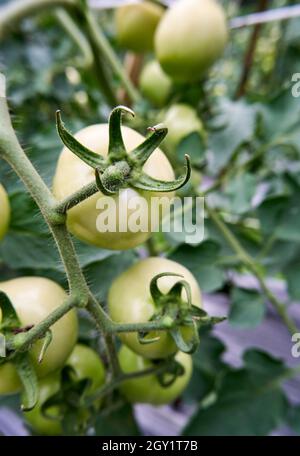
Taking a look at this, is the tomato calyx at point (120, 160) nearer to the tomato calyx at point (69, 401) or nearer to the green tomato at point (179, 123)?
the tomato calyx at point (69, 401)

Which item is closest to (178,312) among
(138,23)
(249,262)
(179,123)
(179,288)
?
(179,288)

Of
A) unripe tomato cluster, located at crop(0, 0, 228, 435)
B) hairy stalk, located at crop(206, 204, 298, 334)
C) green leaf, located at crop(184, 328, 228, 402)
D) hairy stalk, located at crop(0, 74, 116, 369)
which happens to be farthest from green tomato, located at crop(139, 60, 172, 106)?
hairy stalk, located at crop(0, 74, 116, 369)

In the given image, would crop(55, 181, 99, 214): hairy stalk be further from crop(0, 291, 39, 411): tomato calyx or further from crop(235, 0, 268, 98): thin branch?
crop(235, 0, 268, 98): thin branch

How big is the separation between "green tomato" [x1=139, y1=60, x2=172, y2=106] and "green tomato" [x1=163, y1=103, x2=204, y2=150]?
2.2 inches

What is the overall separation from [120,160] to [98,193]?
0.15ft

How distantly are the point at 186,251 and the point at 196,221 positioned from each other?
0.06 m

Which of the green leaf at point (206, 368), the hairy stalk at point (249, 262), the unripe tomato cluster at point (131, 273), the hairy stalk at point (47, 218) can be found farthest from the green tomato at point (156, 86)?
the hairy stalk at point (47, 218)

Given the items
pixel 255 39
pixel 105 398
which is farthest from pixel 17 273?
pixel 255 39

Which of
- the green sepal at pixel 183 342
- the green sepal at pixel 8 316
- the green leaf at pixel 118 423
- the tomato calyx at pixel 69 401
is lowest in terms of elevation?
the green leaf at pixel 118 423

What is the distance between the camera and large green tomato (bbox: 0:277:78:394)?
340 mm

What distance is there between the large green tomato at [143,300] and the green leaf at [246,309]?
191mm

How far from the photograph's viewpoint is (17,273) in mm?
528

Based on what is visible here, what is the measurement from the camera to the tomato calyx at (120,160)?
253mm
